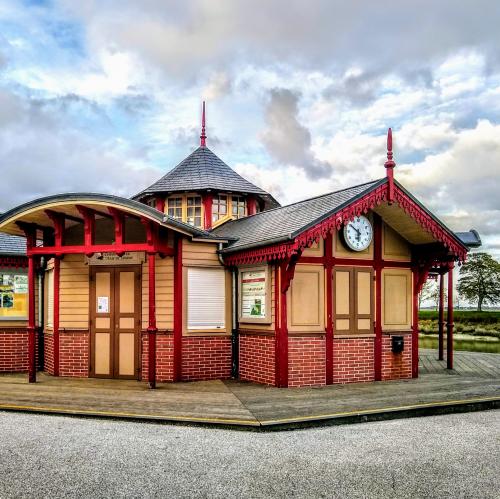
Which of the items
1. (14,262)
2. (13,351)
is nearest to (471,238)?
(14,262)

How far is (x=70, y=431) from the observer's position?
24.3 feet

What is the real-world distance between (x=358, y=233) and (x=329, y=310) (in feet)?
5.41

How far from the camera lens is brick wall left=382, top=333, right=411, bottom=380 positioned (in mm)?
11578

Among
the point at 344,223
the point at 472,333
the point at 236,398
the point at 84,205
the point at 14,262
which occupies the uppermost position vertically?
the point at 84,205

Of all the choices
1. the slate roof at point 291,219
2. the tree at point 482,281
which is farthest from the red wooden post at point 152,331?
the tree at point 482,281

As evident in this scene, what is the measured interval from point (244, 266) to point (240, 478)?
6181 mm

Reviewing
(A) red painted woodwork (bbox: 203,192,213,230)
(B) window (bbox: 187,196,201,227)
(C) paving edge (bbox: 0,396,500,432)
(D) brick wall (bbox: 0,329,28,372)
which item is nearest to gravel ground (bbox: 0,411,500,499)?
(C) paving edge (bbox: 0,396,500,432)

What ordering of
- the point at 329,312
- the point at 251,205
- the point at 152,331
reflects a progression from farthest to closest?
the point at 251,205 < the point at 329,312 < the point at 152,331

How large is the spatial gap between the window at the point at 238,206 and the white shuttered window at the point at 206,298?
3.95m

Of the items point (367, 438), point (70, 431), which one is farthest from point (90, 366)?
point (367, 438)

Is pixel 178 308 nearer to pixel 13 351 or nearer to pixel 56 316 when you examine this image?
pixel 56 316

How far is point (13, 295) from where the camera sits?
43.2 feet

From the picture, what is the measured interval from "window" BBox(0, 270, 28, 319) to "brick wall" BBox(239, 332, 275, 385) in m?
5.20

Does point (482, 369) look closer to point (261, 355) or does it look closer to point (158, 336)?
point (261, 355)
